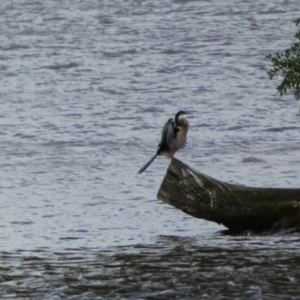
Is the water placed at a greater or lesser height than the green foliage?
lesser

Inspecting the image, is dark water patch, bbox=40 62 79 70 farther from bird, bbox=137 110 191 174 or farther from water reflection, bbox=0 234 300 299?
water reflection, bbox=0 234 300 299

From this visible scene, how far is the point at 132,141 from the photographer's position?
14.9 m

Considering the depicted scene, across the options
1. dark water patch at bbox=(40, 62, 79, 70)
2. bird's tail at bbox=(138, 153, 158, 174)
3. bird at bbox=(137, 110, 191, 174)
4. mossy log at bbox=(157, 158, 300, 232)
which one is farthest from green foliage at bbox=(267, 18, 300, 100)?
dark water patch at bbox=(40, 62, 79, 70)

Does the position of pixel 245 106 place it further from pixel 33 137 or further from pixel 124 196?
pixel 124 196

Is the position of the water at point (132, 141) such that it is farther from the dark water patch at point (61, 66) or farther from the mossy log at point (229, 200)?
the mossy log at point (229, 200)

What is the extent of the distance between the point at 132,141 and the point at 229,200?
5580mm

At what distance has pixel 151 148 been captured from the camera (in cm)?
1455

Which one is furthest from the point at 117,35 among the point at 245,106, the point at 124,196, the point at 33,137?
the point at 124,196

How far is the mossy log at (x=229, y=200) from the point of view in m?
9.42

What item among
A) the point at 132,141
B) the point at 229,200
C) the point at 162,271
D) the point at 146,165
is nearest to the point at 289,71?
Result: the point at 229,200

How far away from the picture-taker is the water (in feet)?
26.8

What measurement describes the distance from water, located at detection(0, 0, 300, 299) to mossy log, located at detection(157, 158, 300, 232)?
223 mm

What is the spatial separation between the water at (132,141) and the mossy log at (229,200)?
22cm

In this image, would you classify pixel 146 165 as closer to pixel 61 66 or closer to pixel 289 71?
pixel 289 71
